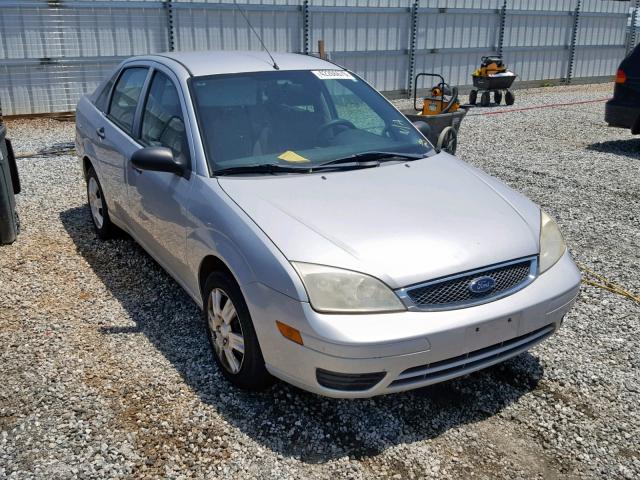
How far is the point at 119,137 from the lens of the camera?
A: 4.91 m

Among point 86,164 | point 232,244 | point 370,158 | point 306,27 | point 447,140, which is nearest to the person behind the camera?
point 232,244

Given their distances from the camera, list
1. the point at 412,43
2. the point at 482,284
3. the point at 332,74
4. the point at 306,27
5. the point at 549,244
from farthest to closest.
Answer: the point at 412,43, the point at 306,27, the point at 332,74, the point at 549,244, the point at 482,284

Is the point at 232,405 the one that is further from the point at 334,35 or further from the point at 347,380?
the point at 334,35

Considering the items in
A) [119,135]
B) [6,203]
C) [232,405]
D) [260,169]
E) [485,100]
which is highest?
[260,169]

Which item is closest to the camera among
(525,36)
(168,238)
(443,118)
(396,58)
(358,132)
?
(168,238)

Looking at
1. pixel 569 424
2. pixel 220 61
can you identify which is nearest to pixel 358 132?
pixel 220 61

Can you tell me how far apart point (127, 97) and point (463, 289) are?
3.27m

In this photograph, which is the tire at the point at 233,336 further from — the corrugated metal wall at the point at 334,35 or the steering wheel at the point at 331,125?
the corrugated metal wall at the point at 334,35

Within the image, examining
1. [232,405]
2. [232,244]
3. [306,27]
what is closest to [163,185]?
[232,244]

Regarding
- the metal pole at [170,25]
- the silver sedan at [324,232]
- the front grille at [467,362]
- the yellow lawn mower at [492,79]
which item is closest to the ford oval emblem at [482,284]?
the silver sedan at [324,232]

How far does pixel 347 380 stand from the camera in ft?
9.65

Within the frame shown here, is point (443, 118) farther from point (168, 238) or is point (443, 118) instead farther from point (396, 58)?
point (396, 58)

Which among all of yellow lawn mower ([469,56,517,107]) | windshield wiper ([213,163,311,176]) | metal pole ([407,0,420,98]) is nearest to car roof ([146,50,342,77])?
windshield wiper ([213,163,311,176])

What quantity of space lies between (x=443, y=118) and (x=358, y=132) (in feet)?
13.5
